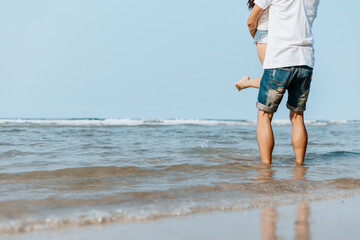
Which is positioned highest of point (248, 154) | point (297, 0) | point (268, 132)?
point (297, 0)

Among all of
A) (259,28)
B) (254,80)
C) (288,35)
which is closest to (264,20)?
(259,28)

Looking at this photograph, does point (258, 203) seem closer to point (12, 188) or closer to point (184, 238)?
point (184, 238)

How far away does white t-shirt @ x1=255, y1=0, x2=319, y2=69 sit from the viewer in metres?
3.18

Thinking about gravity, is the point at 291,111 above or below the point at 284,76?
below

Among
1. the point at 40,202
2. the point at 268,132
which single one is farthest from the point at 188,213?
the point at 268,132

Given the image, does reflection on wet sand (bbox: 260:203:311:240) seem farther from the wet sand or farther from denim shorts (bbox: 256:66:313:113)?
denim shorts (bbox: 256:66:313:113)

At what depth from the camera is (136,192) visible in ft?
7.25

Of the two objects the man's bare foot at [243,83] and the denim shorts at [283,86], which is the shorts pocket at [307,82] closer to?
the denim shorts at [283,86]

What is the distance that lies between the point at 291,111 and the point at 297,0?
0.94 metres

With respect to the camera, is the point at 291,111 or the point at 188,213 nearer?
the point at 188,213

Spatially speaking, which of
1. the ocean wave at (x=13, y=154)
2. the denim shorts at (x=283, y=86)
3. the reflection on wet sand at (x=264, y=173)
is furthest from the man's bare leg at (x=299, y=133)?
the ocean wave at (x=13, y=154)

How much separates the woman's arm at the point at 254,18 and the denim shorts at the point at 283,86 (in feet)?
1.36

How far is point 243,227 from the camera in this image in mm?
1489

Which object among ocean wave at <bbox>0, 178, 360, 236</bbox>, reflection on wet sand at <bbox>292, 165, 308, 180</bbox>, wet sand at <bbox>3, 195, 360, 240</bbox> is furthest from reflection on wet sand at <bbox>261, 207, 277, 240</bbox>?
reflection on wet sand at <bbox>292, 165, 308, 180</bbox>
